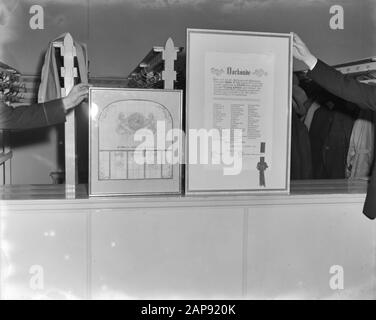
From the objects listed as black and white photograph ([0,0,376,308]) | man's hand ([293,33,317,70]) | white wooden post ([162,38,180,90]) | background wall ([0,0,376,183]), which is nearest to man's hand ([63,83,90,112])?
black and white photograph ([0,0,376,308])

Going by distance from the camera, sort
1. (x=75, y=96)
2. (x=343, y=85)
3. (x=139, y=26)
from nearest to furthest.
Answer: (x=75, y=96)
(x=343, y=85)
(x=139, y=26)

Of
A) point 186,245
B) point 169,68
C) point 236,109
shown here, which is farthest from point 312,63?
point 186,245

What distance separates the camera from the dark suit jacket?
129 centimetres

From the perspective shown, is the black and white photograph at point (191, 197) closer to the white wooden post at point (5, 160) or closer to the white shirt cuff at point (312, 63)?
the white shirt cuff at point (312, 63)

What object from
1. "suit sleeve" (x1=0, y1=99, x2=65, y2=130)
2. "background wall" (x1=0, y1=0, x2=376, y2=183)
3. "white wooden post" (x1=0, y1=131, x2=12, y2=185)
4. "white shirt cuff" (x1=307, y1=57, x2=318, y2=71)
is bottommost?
"white wooden post" (x1=0, y1=131, x2=12, y2=185)

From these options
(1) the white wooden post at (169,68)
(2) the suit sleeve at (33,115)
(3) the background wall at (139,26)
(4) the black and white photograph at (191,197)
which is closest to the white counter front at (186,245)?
(4) the black and white photograph at (191,197)

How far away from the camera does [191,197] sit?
4.09ft

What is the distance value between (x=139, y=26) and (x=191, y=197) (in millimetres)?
728

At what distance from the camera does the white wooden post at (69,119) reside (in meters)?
1.22

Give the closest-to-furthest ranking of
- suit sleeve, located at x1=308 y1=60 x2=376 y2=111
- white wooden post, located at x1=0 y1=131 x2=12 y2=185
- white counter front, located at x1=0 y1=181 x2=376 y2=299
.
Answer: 1. white counter front, located at x1=0 y1=181 x2=376 y2=299
2. suit sleeve, located at x1=308 y1=60 x2=376 y2=111
3. white wooden post, located at x1=0 y1=131 x2=12 y2=185

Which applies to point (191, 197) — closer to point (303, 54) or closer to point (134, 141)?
point (134, 141)

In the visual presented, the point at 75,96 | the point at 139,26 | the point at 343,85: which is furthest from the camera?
the point at 139,26

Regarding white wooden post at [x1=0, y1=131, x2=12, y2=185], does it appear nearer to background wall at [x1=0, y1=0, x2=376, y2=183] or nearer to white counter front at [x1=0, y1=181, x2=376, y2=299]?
background wall at [x1=0, y1=0, x2=376, y2=183]
